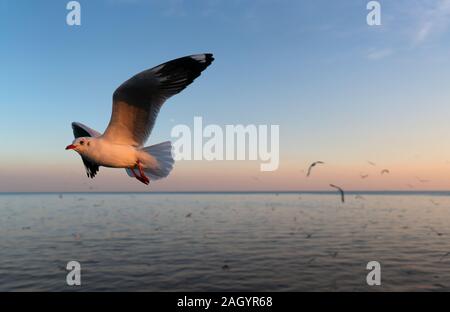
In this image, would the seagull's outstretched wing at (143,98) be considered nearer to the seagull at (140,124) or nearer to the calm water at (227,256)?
the seagull at (140,124)

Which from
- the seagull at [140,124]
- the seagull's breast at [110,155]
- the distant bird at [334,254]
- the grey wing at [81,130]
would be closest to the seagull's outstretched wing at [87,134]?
the grey wing at [81,130]

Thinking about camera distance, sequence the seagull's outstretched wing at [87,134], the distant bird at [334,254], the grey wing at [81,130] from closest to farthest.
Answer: the seagull's outstretched wing at [87,134], the grey wing at [81,130], the distant bird at [334,254]

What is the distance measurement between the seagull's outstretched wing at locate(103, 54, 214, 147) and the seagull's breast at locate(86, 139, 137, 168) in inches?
16.5

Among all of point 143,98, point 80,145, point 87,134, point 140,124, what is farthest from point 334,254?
point 80,145

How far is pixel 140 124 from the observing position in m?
7.39

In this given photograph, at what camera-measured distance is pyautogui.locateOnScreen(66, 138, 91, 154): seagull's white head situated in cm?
647

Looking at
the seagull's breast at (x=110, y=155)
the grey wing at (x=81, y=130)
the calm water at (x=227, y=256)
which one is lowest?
the calm water at (x=227, y=256)

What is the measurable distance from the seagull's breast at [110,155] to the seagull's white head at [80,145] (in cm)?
8

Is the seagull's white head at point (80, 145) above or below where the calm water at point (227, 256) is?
above

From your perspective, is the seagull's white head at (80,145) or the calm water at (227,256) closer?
the seagull's white head at (80,145)

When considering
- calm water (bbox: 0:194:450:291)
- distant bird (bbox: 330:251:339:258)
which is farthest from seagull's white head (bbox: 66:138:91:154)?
distant bird (bbox: 330:251:339:258)

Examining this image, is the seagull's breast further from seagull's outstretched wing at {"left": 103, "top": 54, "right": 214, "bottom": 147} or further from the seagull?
seagull's outstretched wing at {"left": 103, "top": 54, "right": 214, "bottom": 147}

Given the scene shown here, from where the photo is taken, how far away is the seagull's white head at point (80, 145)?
21.2 ft
